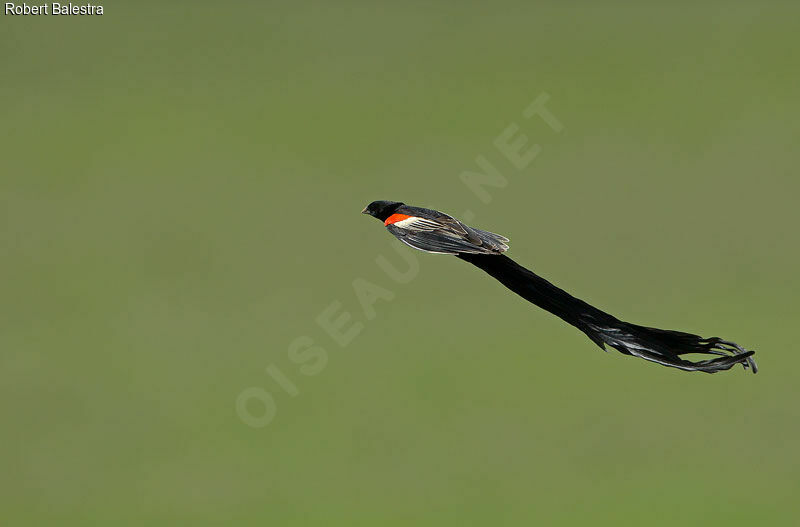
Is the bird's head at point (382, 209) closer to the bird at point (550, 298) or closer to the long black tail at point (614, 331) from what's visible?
the bird at point (550, 298)

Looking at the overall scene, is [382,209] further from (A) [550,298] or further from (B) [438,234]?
(A) [550,298]

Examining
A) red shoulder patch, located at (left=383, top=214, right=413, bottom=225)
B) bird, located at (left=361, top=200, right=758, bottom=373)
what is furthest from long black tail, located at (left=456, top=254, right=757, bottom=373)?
red shoulder patch, located at (left=383, top=214, right=413, bottom=225)

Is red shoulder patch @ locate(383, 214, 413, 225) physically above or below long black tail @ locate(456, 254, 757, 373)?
below

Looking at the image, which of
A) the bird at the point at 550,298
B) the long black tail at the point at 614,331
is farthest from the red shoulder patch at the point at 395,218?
the long black tail at the point at 614,331

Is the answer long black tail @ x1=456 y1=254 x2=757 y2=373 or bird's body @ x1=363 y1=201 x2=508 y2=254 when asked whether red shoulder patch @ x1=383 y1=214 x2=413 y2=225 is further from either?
long black tail @ x1=456 y1=254 x2=757 y2=373

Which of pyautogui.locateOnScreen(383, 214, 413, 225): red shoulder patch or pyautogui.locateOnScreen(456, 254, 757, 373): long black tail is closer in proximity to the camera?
pyautogui.locateOnScreen(456, 254, 757, 373): long black tail

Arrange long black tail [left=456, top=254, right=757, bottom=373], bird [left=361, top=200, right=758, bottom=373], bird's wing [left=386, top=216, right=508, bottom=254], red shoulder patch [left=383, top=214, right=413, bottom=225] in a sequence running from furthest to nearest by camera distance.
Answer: red shoulder patch [left=383, top=214, right=413, bottom=225]
bird's wing [left=386, top=216, right=508, bottom=254]
bird [left=361, top=200, right=758, bottom=373]
long black tail [left=456, top=254, right=757, bottom=373]

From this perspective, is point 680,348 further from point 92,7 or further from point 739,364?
point 92,7

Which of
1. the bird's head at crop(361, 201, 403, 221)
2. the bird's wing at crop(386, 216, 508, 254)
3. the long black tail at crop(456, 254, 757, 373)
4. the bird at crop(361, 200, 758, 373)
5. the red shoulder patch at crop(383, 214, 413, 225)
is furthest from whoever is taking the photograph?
the bird's head at crop(361, 201, 403, 221)
